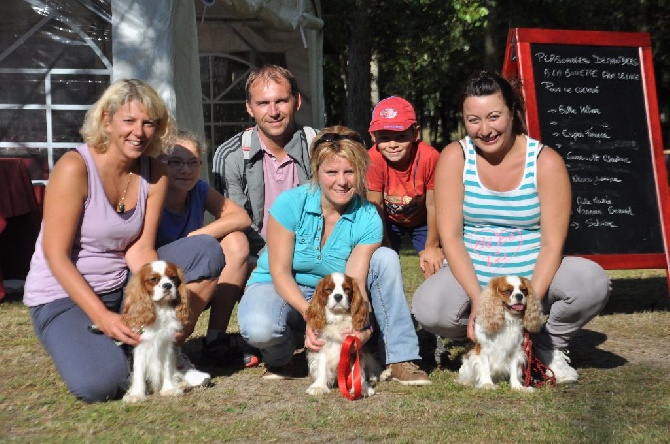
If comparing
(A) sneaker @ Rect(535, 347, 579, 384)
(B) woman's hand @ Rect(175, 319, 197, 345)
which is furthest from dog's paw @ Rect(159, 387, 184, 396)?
(A) sneaker @ Rect(535, 347, 579, 384)

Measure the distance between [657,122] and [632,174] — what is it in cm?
41

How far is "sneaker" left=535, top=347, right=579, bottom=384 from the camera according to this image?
16.3 feet

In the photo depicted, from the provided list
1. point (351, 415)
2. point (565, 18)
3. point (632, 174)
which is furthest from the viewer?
point (565, 18)

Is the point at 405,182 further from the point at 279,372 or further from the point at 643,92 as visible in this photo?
the point at 643,92

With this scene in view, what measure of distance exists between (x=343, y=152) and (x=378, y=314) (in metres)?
0.82

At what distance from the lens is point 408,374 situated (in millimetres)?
4949

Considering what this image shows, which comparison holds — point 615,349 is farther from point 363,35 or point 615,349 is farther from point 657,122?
point 363,35

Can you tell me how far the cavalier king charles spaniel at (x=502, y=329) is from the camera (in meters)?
4.64

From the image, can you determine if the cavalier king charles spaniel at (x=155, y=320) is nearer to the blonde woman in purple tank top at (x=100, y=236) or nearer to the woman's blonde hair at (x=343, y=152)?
the blonde woman in purple tank top at (x=100, y=236)

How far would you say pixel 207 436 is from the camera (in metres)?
4.02

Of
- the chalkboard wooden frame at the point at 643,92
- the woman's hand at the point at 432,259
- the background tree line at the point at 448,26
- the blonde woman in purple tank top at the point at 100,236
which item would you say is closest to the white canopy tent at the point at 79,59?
the chalkboard wooden frame at the point at 643,92

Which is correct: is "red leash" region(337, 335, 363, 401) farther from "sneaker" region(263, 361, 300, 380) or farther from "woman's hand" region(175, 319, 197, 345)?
"woman's hand" region(175, 319, 197, 345)

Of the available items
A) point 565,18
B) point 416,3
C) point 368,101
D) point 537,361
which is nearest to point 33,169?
point 537,361

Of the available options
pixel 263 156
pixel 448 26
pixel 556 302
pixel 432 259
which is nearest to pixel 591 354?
pixel 556 302
